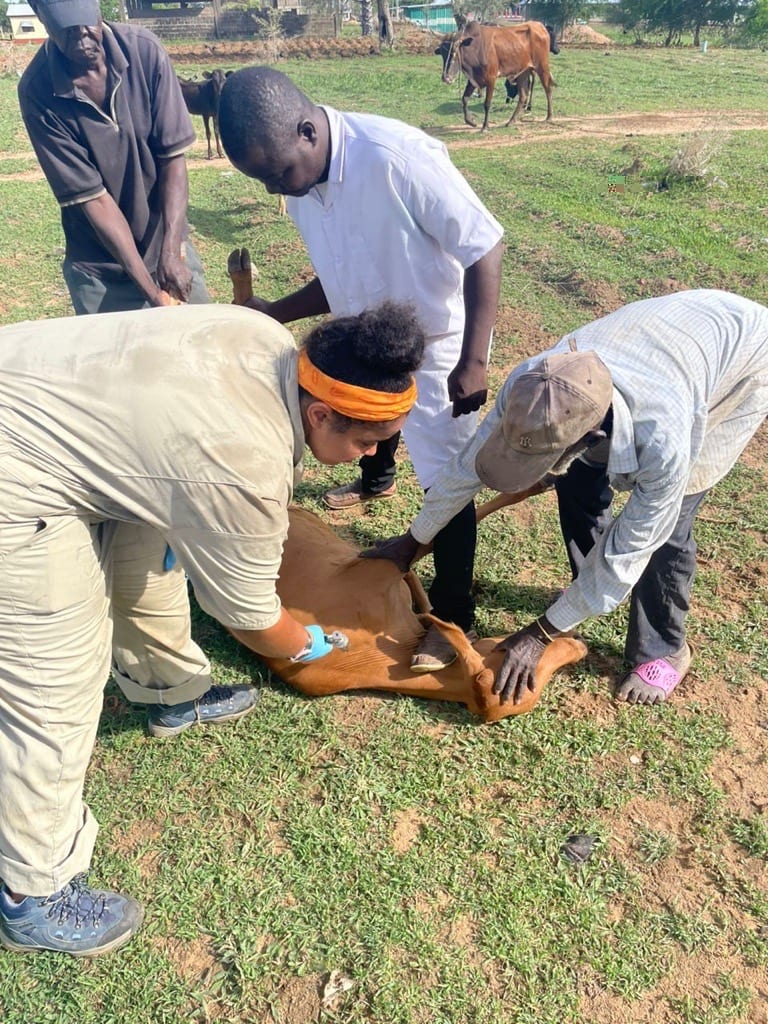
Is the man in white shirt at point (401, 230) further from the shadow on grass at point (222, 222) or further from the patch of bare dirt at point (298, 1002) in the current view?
the shadow on grass at point (222, 222)

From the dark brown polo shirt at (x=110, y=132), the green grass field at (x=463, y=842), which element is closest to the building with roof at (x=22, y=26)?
the dark brown polo shirt at (x=110, y=132)

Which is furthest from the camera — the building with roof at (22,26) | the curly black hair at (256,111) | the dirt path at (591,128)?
the building with roof at (22,26)

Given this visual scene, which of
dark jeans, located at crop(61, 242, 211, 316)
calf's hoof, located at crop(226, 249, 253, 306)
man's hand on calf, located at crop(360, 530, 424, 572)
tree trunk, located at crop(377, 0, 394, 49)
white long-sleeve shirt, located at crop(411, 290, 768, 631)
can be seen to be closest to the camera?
white long-sleeve shirt, located at crop(411, 290, 768, 631)

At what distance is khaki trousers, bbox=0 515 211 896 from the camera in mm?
1971

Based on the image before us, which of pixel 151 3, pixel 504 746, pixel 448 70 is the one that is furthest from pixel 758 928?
pixel 151 3

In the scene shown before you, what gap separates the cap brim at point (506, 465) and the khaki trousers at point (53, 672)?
3.42 ft

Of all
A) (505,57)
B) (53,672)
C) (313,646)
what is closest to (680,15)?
(505,57)

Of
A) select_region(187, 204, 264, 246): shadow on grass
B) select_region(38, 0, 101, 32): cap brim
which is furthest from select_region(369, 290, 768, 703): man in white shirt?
select_region(187, 204, 264, 246): shadow on grass

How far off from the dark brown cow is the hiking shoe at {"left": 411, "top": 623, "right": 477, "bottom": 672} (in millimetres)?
13487

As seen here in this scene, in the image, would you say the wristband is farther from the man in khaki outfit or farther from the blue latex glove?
the man in khaki outfit

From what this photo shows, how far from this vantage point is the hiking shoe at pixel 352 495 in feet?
13.9

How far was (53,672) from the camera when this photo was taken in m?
2.07

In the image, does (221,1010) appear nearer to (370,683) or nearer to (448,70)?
(370,683)

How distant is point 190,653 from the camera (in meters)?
2.81
